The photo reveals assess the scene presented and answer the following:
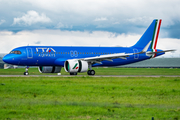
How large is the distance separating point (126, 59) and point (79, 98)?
30299 millimetres

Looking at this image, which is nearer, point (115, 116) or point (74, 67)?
point (115, 116)

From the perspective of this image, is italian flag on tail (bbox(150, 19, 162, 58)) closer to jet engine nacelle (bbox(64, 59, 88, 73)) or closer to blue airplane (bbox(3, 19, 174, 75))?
blue airplane (bbox(3, 19, 174, 75))

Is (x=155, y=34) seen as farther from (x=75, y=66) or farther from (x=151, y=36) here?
(x=75, y=66)

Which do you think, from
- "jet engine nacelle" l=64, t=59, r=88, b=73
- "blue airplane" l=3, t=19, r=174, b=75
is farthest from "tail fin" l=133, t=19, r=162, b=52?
"jet engine nacelle" l=64, t=59, r=88, b=73

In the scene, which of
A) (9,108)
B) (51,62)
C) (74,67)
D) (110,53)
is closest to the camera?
(9,108)

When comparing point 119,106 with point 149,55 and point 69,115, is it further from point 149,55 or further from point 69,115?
point 149,55

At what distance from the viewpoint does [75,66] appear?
38375 millimetres

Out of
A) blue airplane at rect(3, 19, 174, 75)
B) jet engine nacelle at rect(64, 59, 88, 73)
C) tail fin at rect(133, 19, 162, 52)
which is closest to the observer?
jet engine nacelle at rect(64, 59, 88, 73)

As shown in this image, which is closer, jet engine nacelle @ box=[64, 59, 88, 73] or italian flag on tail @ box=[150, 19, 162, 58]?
jet engine nacelle @ box=[64, 59, 88, 73]

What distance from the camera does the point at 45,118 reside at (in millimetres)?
11672

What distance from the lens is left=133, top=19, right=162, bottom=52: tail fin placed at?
49.3 metres

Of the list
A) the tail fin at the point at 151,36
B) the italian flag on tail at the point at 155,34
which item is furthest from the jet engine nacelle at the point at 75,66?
the italian flag on tail at the point at 155,34

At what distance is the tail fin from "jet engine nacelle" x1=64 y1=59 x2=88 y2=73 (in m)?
14.2

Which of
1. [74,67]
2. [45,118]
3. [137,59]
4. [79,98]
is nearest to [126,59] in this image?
[137,59]
